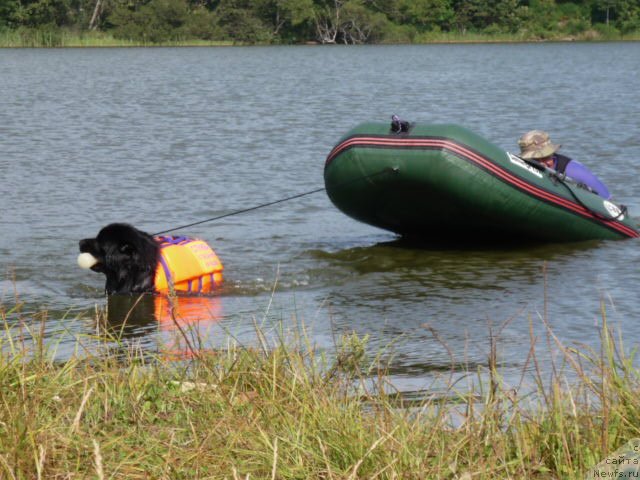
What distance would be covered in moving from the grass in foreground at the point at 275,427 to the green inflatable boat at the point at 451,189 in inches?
162

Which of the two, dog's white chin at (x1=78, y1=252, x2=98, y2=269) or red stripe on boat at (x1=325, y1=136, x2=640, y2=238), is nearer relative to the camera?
dog's white chin at (x1=78, y1=252, x2=98, y2=269)

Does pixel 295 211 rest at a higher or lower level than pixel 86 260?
lower

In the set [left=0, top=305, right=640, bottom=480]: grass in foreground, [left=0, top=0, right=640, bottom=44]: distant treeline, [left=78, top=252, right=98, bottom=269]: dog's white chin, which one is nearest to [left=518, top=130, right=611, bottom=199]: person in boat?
[left=78, top=252, right=98, bottom=269]: dog's white chin

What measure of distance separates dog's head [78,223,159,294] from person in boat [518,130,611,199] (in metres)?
3.22

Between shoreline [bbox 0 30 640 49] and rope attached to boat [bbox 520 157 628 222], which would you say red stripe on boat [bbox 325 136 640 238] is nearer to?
rope attached to boat [bbox 520 157 628 222]

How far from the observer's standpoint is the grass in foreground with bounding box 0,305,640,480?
11.6ft

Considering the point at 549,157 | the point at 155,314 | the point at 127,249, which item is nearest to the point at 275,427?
the point at 155,314

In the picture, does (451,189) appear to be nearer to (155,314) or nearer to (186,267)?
(186,267)

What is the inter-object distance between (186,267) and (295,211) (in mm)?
4194

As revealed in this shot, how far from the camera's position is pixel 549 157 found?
9.34 m

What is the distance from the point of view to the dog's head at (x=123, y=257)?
7082mm

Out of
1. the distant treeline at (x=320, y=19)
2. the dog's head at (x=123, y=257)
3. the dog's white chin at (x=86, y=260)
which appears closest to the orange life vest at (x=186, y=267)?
the dog's head at (x=123, y=257)

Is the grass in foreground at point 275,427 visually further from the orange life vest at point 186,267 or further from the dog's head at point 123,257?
the orange life vest at point 186,267

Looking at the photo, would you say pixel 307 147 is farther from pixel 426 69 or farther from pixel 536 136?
pixel 426 69
